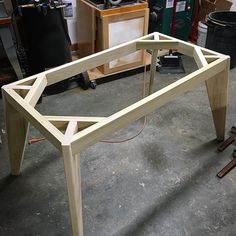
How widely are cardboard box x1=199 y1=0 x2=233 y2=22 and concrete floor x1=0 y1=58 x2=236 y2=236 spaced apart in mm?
1350

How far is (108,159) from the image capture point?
1.64 metres

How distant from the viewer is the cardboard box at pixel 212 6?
2.82m

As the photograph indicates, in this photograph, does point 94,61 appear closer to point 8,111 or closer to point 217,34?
point 8,111

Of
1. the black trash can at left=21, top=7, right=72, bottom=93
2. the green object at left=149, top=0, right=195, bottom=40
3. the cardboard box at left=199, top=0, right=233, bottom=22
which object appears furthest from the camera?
the cardboard box at left=199, top=0, right=233, bottom=22

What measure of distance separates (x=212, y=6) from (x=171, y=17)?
0.50m

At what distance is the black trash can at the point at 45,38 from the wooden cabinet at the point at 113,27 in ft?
0.82

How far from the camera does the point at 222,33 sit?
7.87ft

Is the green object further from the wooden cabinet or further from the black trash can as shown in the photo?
the black trash can

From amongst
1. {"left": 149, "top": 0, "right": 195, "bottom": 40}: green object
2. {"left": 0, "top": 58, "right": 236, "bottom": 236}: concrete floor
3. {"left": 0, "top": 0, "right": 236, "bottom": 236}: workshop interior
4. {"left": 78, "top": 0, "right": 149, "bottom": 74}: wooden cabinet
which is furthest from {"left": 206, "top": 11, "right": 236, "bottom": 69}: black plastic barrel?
{"left": 0, "top": 58, "right": 236, "bottom": 236}: concrete floor

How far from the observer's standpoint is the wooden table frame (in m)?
0.96

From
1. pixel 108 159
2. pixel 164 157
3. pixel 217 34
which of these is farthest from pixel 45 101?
pixel 217 34

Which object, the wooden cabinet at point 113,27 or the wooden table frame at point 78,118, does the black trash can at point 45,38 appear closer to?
the wooden cabinet at point 113,27

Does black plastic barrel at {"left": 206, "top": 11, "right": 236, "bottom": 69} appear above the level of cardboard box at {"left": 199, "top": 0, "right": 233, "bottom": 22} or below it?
below

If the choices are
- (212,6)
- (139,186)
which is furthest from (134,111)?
(212,6)
